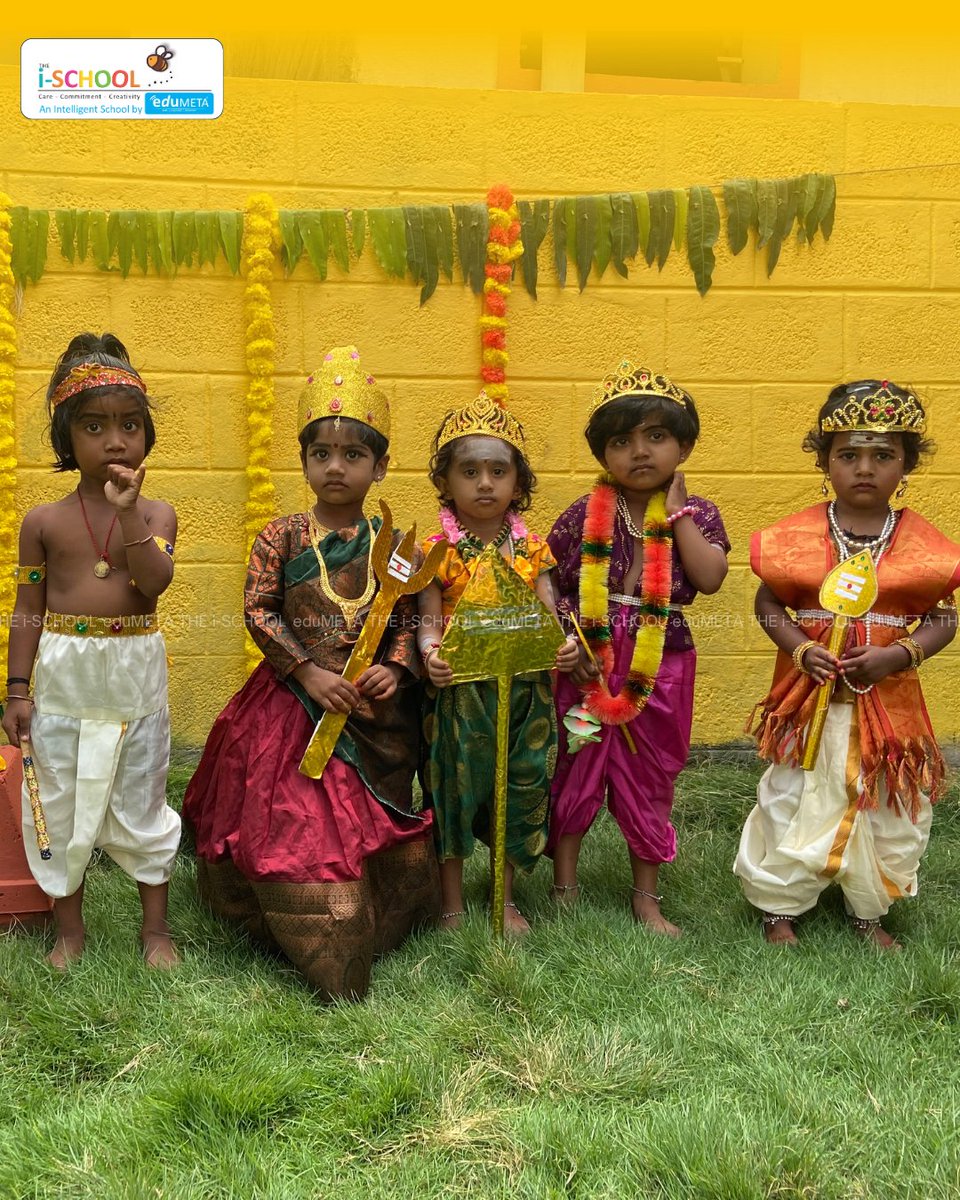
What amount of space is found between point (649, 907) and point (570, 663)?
796mm

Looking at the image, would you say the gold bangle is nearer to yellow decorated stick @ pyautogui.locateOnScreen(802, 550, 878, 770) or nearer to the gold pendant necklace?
yellow decorated stick @ pyautogui.locateOnScreen(802, 550, 878, 770)

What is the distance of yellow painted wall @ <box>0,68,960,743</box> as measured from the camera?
464 cm

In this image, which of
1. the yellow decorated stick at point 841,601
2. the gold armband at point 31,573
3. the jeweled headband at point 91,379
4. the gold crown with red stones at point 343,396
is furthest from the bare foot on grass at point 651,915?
the jeweled headband at point 91,379

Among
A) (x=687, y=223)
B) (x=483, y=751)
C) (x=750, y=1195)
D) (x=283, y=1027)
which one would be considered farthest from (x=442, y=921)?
(x=687, y=223)

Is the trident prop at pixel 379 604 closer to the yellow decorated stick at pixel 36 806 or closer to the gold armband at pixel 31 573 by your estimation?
the yellow decorated stick at pixel 36 806

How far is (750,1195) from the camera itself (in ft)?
6.85

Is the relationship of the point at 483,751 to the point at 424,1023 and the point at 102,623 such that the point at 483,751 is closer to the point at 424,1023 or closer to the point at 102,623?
the point at 424,1023

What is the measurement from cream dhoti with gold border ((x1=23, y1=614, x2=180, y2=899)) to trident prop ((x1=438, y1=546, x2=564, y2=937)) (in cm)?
85

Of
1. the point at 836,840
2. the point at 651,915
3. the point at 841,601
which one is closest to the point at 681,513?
the point at 841,601

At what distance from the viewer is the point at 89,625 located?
3.10 meters

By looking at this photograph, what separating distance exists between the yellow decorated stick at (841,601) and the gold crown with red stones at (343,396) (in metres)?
1.34

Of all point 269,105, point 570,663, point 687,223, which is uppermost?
point 269,105

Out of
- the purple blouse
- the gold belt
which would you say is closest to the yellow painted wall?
the purple blouse

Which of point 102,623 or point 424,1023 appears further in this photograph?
point 102,623
